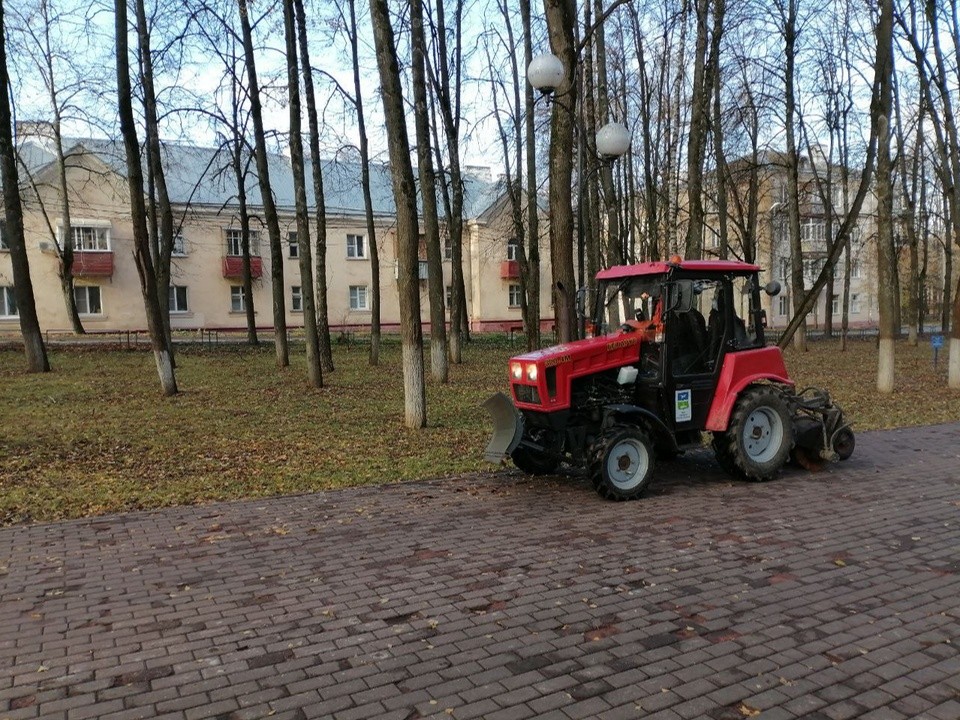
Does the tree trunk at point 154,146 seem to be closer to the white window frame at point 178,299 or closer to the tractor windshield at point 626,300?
the tractor windshield at point 626,300

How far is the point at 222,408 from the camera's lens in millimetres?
14367

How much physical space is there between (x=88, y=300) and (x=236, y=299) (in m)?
7.63

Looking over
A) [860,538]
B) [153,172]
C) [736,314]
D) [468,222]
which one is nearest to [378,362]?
[153,172]

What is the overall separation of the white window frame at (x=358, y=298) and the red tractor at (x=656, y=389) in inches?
1575

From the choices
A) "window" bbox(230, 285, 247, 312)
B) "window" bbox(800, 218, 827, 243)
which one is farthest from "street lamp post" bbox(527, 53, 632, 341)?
"window" bbox(800, 218, 827, 243)

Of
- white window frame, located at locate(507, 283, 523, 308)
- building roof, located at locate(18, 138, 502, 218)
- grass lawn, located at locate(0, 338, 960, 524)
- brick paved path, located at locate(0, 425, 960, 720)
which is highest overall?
building roof, located at locate(18, 138, 502, 218)

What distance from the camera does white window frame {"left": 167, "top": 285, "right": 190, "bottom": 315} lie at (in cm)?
4342

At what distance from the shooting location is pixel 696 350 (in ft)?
27.8

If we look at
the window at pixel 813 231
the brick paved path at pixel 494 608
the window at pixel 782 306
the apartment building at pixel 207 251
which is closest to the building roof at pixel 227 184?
the apartment building at pixel 207 251

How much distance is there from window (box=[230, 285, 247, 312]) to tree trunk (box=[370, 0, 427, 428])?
3557cm

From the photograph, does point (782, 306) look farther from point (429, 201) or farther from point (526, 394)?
point (526, 394)

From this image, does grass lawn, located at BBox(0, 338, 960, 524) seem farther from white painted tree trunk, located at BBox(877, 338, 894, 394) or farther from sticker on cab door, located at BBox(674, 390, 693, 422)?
sticker on cab door, located at BBox(674, 390, 693, 422)

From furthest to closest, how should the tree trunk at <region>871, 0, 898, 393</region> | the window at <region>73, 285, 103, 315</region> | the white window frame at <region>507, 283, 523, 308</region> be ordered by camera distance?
the white window frame at <region>507, 283, 523, 308</region> < the window at <region>73, 285, 103, 315</region> < the tree trunk at <region>871, 0, 898, 393</region>

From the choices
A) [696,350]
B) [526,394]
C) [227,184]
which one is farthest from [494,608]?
[227,184]
